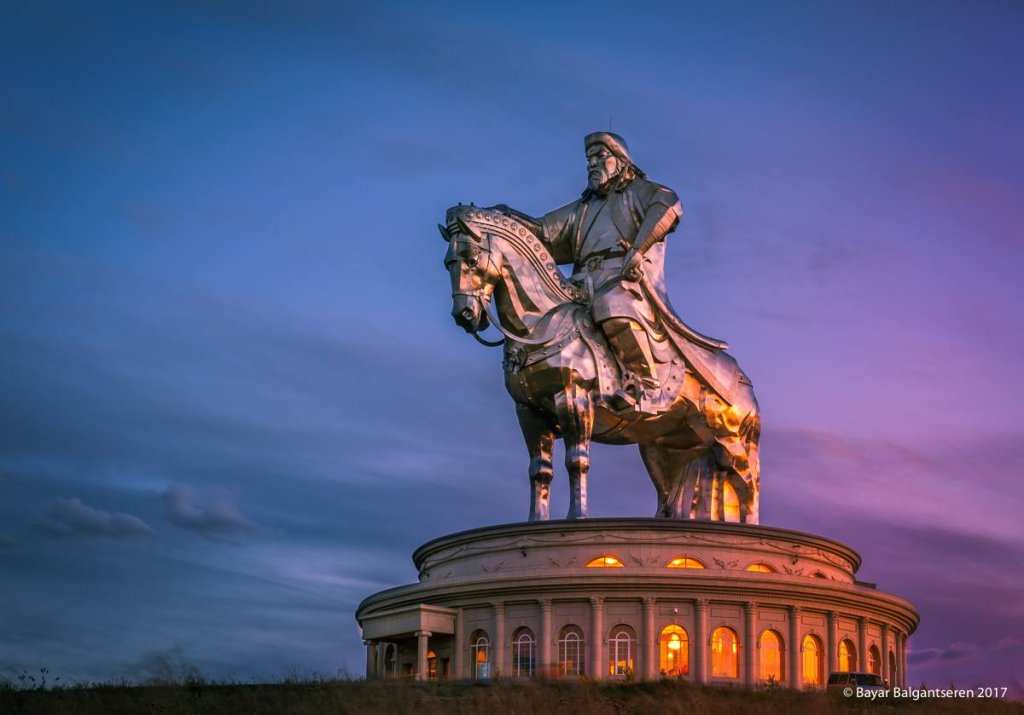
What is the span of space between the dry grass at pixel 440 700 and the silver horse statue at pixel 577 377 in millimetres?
7627

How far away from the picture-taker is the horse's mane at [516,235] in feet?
110

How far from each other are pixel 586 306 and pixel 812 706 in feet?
39.2

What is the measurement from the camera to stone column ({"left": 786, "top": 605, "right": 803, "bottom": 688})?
33500 mm

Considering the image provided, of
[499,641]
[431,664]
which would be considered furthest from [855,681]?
[431,664]

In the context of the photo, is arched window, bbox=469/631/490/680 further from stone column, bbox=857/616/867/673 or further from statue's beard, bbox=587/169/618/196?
statue's beard, bbox=587/169/618/196

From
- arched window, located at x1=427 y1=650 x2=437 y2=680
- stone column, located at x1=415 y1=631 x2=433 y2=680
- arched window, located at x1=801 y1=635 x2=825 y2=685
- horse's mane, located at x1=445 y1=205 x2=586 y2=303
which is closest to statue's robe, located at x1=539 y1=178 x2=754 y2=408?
horse's mane, located at x1=445 y1=205 x2=586 y2=303

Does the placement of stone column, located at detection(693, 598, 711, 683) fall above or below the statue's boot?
below

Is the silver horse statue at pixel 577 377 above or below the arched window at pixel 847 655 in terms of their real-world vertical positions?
above

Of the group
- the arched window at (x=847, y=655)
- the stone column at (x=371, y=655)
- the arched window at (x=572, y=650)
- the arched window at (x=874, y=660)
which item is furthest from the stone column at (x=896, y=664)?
the stone column at (x=371, y=655)

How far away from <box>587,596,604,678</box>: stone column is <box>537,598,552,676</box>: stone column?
37.1 inches

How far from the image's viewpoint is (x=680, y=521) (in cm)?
3431

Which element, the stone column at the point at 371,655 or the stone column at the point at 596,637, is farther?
the stone column at the point at 371,655

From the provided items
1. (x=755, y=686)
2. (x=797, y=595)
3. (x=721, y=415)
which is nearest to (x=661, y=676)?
(x=755, y=686)

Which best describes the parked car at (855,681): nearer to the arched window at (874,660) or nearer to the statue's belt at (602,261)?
the arched window at (874,660)
